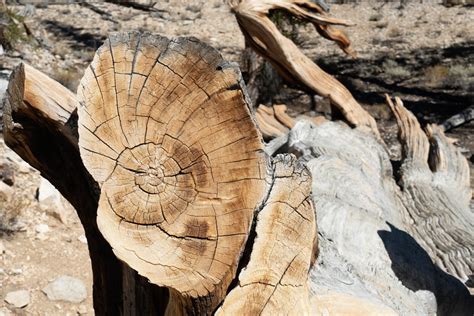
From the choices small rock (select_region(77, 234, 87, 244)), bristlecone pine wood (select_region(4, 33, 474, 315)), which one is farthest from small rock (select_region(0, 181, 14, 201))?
bristlecone pine wood (select_region(4, 33, 474, 315))

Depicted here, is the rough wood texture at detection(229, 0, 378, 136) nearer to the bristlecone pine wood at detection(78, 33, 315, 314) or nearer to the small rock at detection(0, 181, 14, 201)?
the small rock at detection(0, 181, 14, 201)

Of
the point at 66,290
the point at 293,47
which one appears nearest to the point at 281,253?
the point at 66,290

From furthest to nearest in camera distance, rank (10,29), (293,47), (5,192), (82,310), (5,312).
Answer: (10,29) → (293,47) → (5,192) → (82,310) → (5,312)

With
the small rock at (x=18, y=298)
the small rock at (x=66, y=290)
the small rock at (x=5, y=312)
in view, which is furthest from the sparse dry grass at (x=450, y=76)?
the small rock at (x=5, y=312)

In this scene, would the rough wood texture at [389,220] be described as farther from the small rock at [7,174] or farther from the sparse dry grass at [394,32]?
the sparse dry grass at [394,32]

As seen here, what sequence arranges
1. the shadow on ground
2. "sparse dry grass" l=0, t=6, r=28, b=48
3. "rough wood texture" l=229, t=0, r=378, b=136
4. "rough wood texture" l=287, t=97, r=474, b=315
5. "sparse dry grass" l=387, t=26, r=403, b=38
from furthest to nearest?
"sparse dry grass" l=387, t=26, r=403, b=38
"sparse dry grass" l=0, t=6, r=28, b=48
"rough wood texture" l=229, t=0, r=378, b=136
the shadow on ground
"rough wood texture" l=287, t=97, r=474, b=315

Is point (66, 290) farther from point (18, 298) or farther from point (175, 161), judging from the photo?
point (175, 161)
